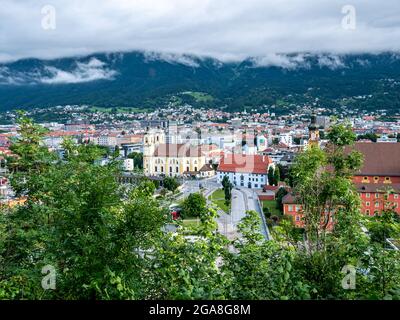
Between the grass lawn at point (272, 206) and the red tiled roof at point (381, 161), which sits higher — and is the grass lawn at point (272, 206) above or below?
below

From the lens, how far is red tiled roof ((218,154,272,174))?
45562mm

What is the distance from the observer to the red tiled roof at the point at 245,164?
45.6 meters

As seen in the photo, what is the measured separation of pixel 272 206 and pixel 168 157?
1044 inches

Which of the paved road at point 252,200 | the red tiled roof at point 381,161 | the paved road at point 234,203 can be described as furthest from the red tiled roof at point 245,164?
the red tiled roof at point 381,161

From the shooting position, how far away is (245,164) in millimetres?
47344

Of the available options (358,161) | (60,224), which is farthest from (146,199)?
(358,161)

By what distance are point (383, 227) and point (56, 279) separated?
3365 millimetres

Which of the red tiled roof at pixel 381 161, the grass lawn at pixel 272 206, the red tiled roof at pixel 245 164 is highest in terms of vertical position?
the red tiled roof at pixel 381 161

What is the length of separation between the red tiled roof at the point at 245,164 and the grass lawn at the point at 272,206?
34.5ft

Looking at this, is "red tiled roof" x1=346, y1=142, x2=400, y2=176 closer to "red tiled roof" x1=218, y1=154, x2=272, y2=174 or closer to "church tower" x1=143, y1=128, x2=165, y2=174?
"red tiled roof" x1=218, y1=154, x2=272, y2=174

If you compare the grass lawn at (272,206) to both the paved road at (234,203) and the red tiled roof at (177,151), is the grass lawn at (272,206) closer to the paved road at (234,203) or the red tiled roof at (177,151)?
the paved road at (234,203)

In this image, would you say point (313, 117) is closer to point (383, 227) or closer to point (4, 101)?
point (383, 227)
